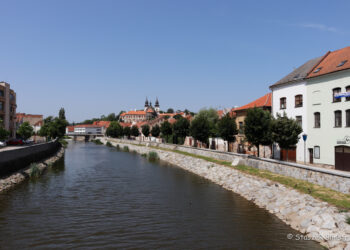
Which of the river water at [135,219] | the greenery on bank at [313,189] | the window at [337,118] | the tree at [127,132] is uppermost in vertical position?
the window at [337,118]

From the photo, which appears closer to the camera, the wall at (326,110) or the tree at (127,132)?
the wall at (326,110)

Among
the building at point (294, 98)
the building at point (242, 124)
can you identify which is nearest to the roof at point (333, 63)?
the building at point (294, 98)

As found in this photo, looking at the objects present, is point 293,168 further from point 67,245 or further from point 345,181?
point 67,245

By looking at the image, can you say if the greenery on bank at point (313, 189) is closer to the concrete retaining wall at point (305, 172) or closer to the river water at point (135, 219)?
the concrete retaining wall at point (305, 172)

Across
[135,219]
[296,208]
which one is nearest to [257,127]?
[296,208]

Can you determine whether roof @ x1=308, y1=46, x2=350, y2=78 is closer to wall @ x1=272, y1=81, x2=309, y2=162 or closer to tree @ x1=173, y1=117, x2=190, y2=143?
wall @ x1=272, y1=81, x2=309, y2=162

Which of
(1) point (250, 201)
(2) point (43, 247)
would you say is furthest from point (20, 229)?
(1) point (250, 201)

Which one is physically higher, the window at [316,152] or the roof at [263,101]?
the roof at [263,101]

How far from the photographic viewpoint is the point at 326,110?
3170 cm

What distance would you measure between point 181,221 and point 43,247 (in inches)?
327

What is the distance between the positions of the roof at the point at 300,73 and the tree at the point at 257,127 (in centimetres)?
589

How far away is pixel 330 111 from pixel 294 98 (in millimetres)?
6242

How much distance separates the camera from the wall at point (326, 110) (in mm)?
29811

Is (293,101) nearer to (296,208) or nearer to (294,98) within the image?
(294,98)
